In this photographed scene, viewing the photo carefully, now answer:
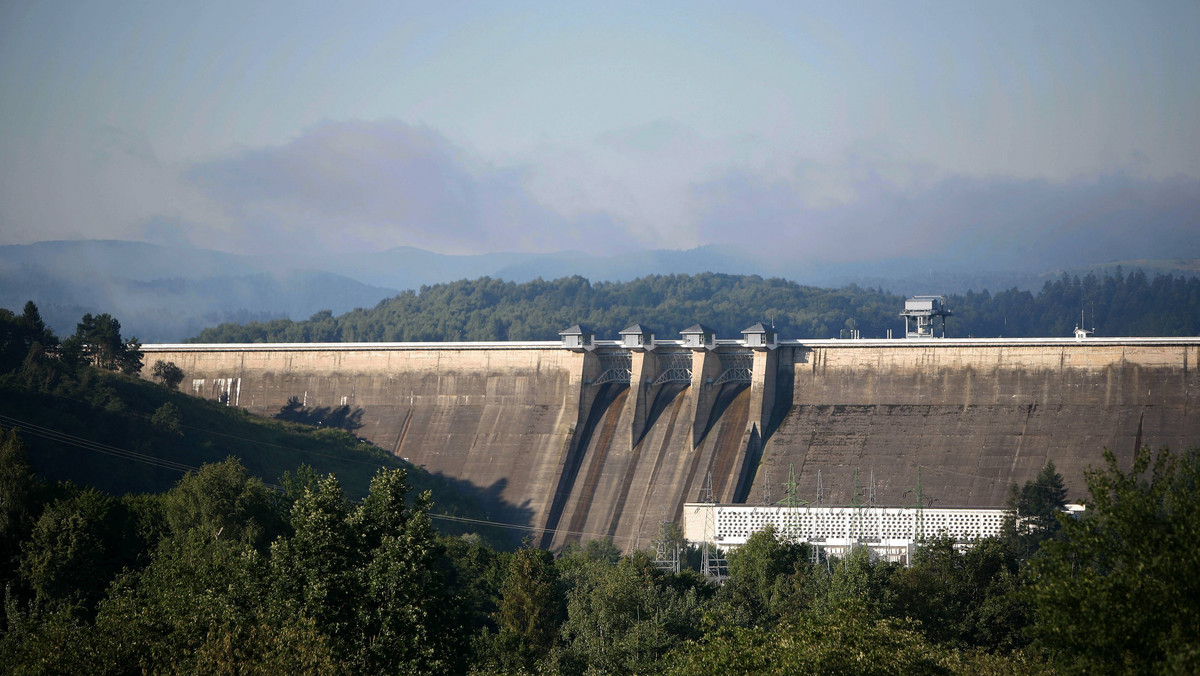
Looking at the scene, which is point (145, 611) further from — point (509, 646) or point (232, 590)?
point (509, 646)

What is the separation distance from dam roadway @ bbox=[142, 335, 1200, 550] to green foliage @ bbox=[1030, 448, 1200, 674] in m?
33.8

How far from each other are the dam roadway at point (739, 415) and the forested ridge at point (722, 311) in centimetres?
8450

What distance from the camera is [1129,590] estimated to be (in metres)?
17.4

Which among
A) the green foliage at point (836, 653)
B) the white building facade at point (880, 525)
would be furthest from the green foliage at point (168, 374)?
the green foliage at point (836, 653)

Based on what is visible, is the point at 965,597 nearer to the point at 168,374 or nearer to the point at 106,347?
the point at 168,374

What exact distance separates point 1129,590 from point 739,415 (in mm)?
42365

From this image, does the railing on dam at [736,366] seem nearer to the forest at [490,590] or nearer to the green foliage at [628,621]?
the forest at [490,590]

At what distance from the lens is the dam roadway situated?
53.5m

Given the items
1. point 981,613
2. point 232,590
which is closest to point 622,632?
point 981,613

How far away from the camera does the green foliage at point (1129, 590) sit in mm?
16938

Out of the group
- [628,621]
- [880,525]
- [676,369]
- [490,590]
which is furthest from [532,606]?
[676,369]

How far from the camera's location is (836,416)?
58438 millimetres

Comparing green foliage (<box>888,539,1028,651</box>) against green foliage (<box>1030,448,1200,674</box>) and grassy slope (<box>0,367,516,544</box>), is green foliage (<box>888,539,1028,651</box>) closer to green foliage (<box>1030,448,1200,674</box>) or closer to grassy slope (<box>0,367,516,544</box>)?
green foliage (<box>1030,448,1200,674</box>)

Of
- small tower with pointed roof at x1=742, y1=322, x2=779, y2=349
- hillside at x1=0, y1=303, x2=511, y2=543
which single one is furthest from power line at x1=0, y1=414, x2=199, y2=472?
small tower with pointed roof at x1=742, y1=322, x2=779, y2=349
